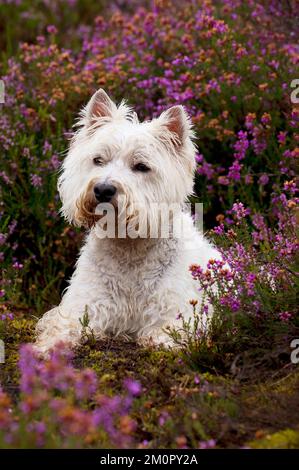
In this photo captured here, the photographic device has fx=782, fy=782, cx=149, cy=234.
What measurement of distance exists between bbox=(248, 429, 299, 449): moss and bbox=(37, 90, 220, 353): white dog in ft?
5.42

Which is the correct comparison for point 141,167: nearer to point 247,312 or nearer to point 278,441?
point 247,312

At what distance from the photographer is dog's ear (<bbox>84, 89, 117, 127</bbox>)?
5586 mm

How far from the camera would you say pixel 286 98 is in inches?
288

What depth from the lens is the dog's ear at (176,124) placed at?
5461 mm

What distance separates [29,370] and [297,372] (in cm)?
176

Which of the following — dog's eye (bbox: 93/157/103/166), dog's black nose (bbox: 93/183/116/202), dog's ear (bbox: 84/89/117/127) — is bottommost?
dog's black nose (bbox: 93/183/116/202)

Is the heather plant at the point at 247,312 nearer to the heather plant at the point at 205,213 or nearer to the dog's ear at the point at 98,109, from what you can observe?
the heather plant at the point at 205,213

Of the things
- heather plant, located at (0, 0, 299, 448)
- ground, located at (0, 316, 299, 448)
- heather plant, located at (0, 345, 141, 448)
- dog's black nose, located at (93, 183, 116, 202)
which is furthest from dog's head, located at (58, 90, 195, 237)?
heather plant, located at (0, 345, 141, 448)

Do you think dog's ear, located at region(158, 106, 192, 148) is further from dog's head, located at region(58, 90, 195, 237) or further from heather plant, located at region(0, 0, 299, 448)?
heather plant, located at region(0, 0, 299, 448)

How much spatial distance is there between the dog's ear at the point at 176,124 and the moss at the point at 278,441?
8.34 feet

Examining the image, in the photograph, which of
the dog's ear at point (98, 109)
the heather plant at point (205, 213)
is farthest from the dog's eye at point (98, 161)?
the heather plant at point (205, 213)

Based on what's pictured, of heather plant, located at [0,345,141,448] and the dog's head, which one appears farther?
the dog's head

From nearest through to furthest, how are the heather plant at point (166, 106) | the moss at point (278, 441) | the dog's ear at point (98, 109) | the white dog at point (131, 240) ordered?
the moss at point (278, 441) < the white dog at point (131, 240) < the dog's ear at point (98, 109) < the heather plant at point (166, 106)

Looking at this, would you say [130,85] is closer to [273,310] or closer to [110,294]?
[110,294]
